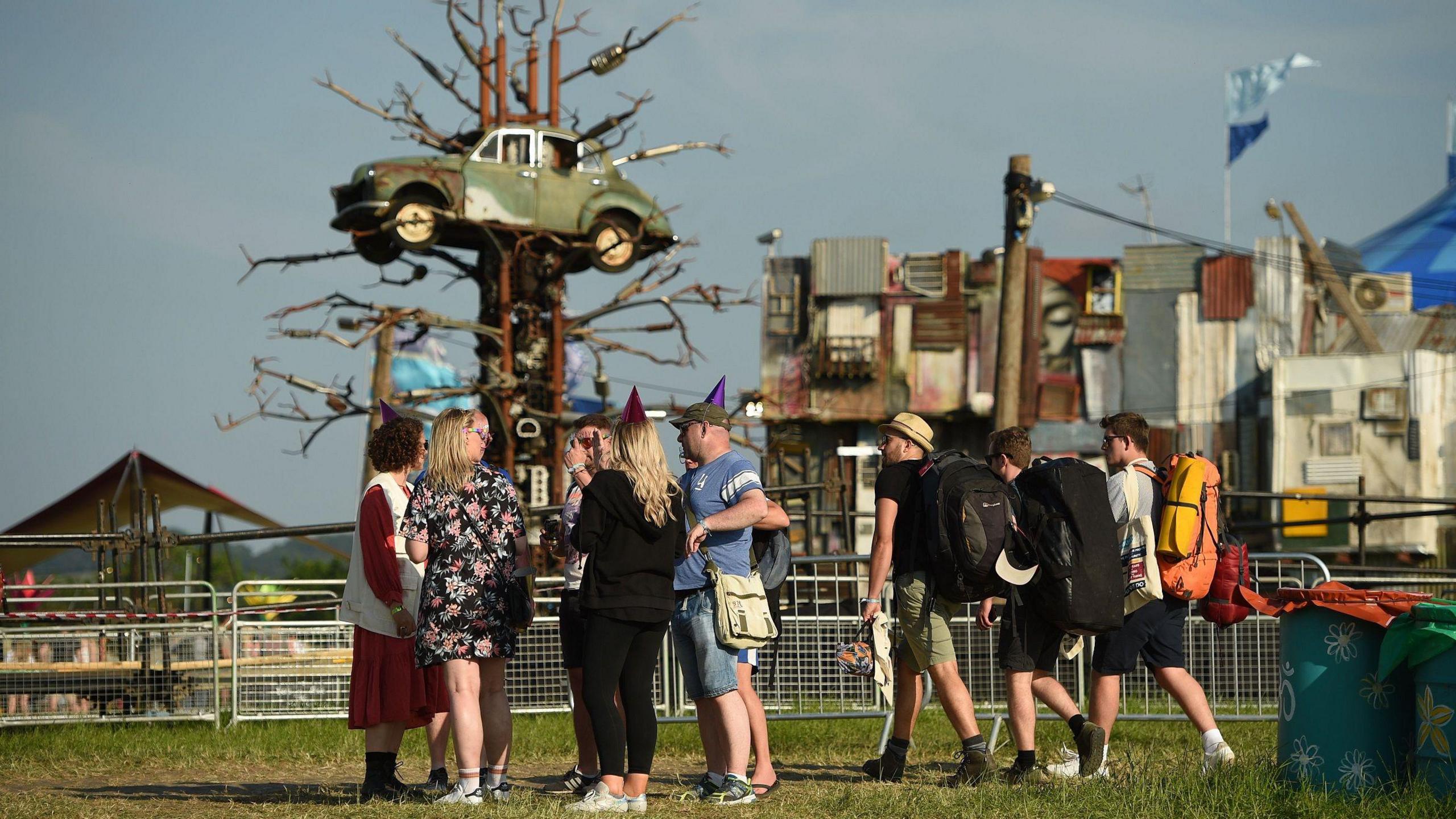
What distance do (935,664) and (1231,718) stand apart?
3.10 metres

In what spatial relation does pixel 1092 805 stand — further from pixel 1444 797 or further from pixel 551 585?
pixel 551 585

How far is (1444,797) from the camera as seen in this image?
220 inches

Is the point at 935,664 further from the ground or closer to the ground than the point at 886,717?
further from the ground

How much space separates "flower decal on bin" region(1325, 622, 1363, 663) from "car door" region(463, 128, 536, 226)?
55.6 ft

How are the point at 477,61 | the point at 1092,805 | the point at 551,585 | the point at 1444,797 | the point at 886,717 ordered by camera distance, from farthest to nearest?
the point at 477,61 → the point at 551,585 → the point at 886,717 → the point at 1092,805 → the point at 1444,797

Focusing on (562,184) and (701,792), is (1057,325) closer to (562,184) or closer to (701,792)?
(562,184)

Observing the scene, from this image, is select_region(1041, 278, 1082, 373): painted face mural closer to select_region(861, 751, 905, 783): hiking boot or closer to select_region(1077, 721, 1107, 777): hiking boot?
select_region(861, 751, 905, 783): hiking boot

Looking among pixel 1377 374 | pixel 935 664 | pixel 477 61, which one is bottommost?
pixel 935 664

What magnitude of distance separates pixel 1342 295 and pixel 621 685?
4356 centimetres

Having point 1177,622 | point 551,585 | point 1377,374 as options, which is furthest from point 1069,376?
point 1177,622

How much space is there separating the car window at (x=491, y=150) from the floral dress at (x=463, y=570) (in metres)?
16.1

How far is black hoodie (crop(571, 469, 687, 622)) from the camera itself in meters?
6.38

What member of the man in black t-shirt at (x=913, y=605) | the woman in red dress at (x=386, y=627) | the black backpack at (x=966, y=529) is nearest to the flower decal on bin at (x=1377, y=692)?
the black backpack at (x=966, y=529)

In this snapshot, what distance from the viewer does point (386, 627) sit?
6902 mm
